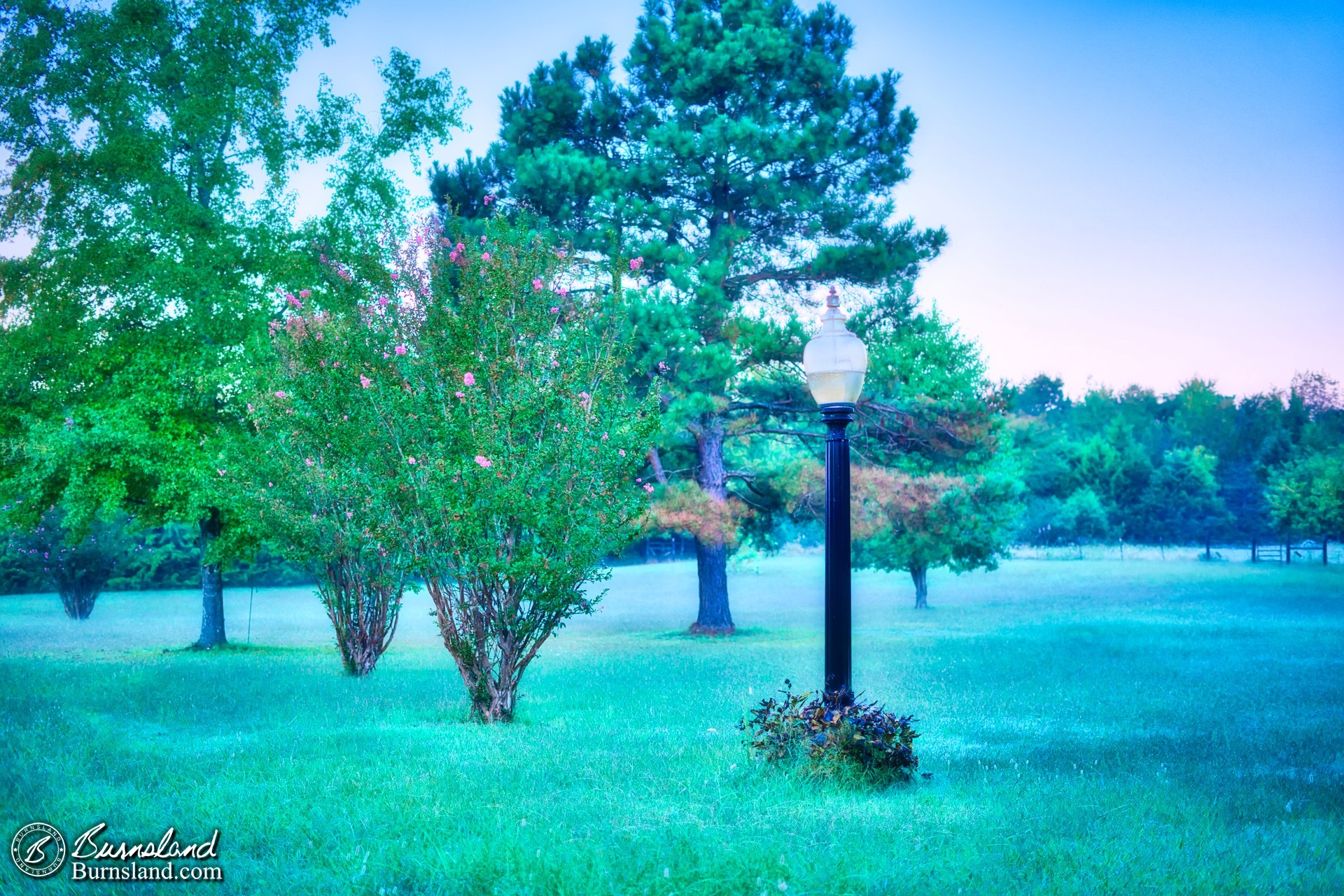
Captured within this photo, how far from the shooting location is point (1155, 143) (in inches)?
804

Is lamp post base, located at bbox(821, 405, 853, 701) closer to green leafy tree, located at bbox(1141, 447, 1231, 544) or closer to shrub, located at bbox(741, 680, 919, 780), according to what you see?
shrub, located at bbox(741, 680, 919, 780)

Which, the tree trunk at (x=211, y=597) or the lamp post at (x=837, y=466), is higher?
the lamp post at (x=837, y=466)

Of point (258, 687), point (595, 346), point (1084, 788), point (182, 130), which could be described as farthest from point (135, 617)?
point (1084, 788)

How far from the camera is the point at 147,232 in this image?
61.8 feet

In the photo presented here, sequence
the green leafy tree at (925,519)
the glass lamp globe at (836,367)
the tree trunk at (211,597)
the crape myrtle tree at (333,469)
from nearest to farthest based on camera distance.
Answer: the glass lamp globe at (836,367)
the crape myrtle tree at (333,469)
the tree trunk at (211,597)
the green leafy tree at (925,519)

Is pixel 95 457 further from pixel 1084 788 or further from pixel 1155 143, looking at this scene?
pixel 1155 143

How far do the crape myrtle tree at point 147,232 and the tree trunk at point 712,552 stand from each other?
9.20 meters

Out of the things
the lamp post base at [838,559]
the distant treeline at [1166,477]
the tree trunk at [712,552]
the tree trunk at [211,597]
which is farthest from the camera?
the distant treeline at [1166,477]

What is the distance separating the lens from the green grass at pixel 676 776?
17.7ft

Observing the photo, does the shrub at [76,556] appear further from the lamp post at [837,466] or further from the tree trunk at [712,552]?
the lamp post at [837,466]

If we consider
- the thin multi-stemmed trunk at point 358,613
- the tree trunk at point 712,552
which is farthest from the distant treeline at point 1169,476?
the thin multi-stemmed trunk at point 358,613

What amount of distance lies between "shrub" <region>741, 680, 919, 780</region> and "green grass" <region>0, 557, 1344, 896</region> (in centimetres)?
22

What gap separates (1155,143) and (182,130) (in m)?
20.2

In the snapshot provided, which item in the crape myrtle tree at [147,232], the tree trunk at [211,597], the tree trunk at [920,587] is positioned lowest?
the tree trunk at [920,587]
